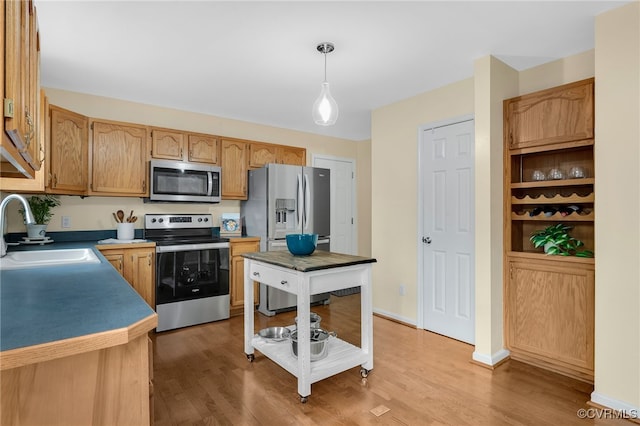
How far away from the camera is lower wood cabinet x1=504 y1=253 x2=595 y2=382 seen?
96.3 inches

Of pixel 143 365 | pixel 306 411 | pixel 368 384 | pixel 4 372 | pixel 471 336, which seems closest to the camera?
pixel 4 372

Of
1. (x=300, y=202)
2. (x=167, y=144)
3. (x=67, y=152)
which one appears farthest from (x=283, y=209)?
(x=67, y=152)

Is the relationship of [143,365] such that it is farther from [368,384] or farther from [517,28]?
[517,28]

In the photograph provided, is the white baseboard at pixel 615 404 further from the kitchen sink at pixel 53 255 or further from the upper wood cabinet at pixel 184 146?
the upper wood cabinet at pixel 184 146

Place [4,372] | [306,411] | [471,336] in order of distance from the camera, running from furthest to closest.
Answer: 1. [471,336]
2. [306,411]
3. [4,372]

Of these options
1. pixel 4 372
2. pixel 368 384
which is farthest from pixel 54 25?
pixel 368 384

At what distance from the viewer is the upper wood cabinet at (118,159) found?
11.1 feet

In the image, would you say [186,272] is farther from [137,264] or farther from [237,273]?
[237,273]

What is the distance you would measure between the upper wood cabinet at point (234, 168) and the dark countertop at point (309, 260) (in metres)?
1.74

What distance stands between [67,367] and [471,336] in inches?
123

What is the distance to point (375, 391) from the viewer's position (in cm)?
232

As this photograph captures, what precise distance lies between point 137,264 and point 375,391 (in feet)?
8.07

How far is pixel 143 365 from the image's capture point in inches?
42.0

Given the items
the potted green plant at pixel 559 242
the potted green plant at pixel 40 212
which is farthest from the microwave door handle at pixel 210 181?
the potted green plant at pixel 559 242
